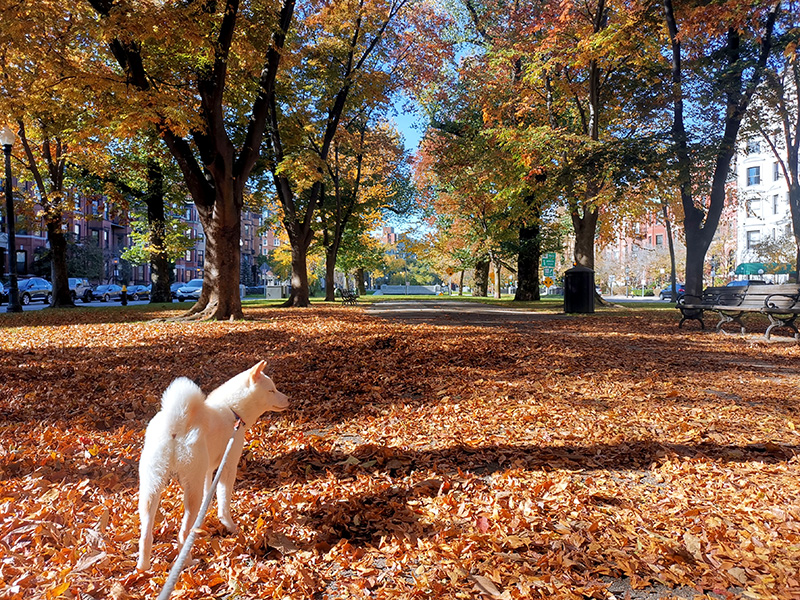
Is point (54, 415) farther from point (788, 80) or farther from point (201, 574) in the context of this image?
point (788, 80)

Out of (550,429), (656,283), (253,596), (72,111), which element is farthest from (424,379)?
(656,283)

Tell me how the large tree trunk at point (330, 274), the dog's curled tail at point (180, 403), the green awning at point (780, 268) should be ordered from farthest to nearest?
the green awning at point (780, 268)
the large tree trunk at point (330, 274)
the dog's curled tail at point (180, 403)

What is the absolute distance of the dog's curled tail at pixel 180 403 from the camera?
2.15 m

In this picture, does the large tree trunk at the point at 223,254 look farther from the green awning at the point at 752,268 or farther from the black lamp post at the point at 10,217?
the green awning at the point at 752,268

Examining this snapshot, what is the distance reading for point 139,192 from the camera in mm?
25625

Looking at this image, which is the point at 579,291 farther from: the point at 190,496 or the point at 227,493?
the point at 190,496

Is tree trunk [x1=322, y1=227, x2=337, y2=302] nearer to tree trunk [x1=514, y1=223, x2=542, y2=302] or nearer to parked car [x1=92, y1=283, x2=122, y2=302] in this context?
tree trunk [x1=514, y1=223, x2=542, y2=302]

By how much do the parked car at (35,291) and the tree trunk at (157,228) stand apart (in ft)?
25.0

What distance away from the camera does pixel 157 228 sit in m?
24.5

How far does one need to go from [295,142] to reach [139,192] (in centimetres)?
1140

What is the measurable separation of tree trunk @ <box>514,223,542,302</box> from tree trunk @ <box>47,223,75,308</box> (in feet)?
71.5

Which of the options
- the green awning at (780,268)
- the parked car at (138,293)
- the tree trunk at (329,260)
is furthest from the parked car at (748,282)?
the parked car at (138,293)

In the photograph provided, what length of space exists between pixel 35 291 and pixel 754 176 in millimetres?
59956

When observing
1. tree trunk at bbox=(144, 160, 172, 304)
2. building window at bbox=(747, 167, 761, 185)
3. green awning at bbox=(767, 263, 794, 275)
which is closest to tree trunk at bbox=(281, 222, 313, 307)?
tree trunk at bbox=(144, 160, 172, 304)
